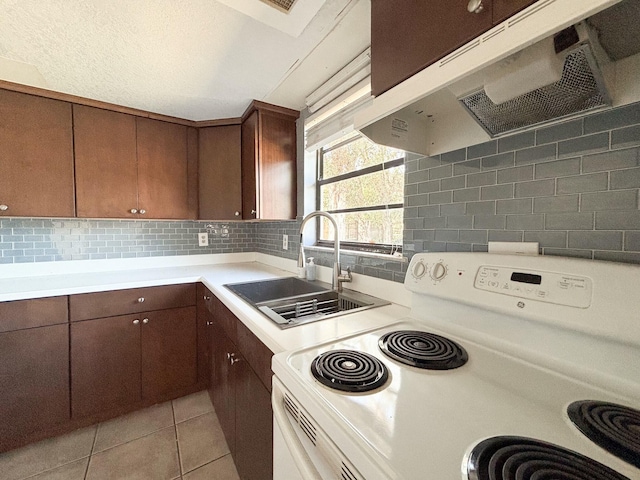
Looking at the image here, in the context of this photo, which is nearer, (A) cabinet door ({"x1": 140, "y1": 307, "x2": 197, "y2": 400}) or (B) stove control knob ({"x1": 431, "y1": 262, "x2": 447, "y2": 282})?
(B) stove control knob ({"x1": 431, "y1": 262, "x2": 447, "y2": 282})

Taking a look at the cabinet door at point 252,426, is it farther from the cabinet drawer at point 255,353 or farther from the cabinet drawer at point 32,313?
the cabinet drawer at point 32,313

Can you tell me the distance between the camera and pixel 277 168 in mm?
2029

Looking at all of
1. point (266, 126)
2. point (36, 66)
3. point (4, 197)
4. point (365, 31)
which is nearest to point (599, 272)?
point (365, 31)

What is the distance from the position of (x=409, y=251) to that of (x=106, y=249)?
232 cm

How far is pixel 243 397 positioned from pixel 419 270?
0.94 m

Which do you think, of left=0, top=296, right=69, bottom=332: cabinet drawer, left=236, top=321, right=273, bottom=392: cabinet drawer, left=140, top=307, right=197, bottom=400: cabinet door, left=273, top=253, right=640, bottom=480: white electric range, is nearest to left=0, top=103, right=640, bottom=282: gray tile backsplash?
left=273, top=253, right=640, bottom=480: white electric range

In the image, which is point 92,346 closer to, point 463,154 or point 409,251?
point 409,251

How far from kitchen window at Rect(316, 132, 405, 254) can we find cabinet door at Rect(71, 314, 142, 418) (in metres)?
1.46

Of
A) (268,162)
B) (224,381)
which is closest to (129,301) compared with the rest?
→ (224,381)

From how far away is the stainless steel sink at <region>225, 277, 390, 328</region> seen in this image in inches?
43.3

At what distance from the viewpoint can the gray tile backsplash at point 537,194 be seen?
2.11 ft

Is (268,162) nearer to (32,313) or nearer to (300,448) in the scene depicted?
(32,313)

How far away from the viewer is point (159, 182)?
2068 millimetres

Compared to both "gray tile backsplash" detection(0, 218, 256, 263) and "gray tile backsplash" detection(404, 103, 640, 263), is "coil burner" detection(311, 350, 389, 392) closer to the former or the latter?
"gray tile backsplash" detection(404, 103, 640, 263)
